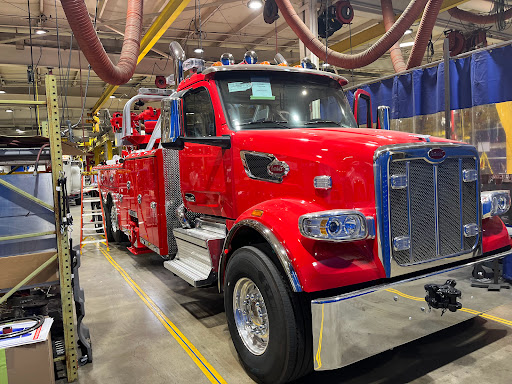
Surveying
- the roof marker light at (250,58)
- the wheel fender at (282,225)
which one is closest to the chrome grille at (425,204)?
the wheel fender at (282,225)

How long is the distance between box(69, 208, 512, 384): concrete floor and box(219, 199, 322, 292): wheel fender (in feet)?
3.13

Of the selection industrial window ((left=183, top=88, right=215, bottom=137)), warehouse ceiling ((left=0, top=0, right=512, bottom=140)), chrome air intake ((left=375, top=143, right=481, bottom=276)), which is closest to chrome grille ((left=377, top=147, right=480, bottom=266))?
chrome air intake ((left=375, top=143, right=481, bottom=276))

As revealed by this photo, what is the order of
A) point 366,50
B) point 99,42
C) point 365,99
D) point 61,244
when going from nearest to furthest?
point 61,244 → point 365,99 → point 99,42 → point 366,50

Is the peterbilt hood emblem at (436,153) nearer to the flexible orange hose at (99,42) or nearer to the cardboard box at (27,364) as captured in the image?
the cardboard box at (27,364)

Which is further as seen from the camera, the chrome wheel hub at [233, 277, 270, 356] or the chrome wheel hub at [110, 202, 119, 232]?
the chrome wheel hub at [110, 202, 119, 232]

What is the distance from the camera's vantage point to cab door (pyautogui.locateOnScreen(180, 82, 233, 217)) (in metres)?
3.60

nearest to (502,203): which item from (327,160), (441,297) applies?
(441,297)

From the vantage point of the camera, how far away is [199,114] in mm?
3900

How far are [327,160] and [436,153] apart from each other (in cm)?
72

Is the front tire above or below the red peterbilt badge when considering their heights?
below

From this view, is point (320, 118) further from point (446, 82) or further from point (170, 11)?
point (170, 11)

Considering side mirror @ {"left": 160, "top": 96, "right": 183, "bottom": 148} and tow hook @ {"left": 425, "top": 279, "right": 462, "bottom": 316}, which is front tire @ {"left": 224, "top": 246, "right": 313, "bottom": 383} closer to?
tow hook @ {"left": 425, "top": 279, "right": 462, "bottom": 316}

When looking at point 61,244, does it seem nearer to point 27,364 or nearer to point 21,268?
point 21,268

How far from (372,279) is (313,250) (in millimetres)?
393
